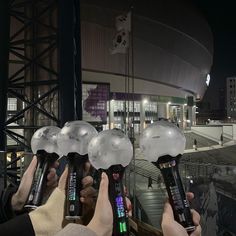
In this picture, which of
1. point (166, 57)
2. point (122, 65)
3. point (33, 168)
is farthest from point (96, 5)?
point (33, 168)

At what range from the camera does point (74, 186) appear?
52.1 inches

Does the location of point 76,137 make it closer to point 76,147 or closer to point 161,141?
point 76,147

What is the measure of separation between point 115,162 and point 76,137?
0.32 m

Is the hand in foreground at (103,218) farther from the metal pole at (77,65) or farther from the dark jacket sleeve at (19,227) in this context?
the metal pole at (77,65)

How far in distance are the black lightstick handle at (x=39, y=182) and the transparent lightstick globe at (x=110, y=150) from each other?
0.52m

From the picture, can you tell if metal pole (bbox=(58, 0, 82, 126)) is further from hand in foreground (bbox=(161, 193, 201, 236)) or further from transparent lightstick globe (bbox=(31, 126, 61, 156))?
hand in foreground (bbox=(161, 193, 201, 236))

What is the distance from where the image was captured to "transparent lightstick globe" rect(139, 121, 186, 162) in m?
1.14

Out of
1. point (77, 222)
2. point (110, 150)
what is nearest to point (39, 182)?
point (77, 222)

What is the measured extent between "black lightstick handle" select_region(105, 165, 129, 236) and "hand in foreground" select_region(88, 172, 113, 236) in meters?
0.03

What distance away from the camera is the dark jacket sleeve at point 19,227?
1.22 meters

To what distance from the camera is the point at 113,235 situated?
42.3 inches

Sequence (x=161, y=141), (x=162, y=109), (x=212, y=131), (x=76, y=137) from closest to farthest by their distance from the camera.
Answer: (x=161, y=141) → (x=76, y=137) → (x=212, y=131) → (x=162, y=109)

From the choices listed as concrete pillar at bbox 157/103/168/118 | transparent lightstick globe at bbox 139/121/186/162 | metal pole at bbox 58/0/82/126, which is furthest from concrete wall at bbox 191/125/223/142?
transparent lightstick globe at bbox 139/121/186/162

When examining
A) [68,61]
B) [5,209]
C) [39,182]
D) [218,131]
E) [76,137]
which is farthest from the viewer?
[218,131]
